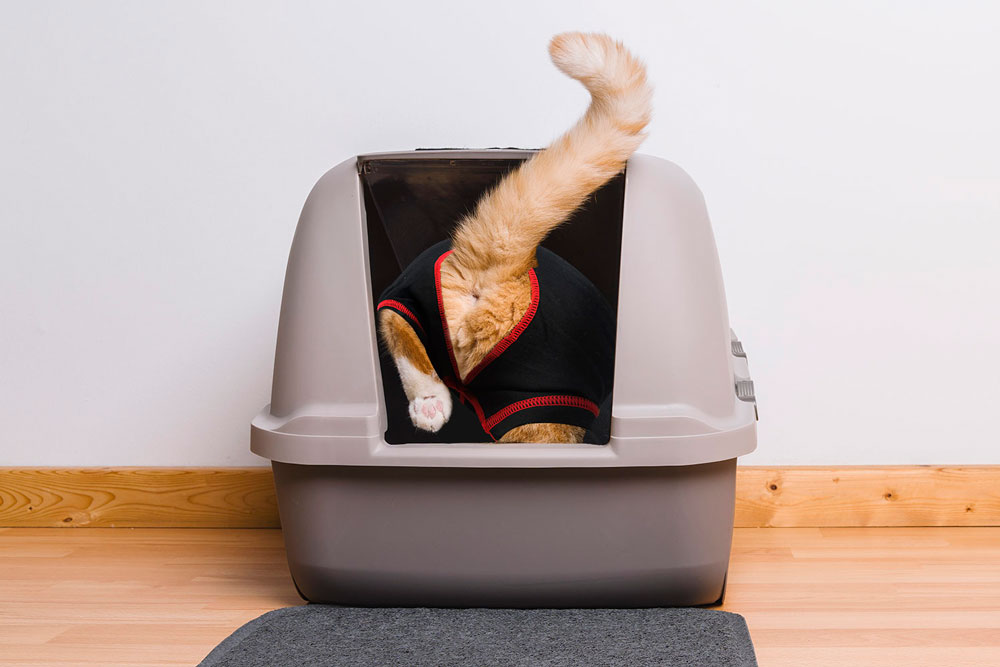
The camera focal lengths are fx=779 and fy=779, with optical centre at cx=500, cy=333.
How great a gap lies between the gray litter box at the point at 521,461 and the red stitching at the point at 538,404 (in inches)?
2.6

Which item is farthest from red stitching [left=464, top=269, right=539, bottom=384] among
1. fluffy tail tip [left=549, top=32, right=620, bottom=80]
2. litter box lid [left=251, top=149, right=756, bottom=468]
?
fluffy tail tip [left=549, top=32, right=620, bottom=80]

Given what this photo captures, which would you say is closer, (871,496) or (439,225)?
(439,225)

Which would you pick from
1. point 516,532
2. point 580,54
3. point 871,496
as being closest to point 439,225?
point 580,54

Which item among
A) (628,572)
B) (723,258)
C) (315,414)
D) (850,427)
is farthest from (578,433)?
(850,427)

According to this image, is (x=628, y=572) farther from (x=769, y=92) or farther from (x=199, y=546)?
(x=769, y=92)

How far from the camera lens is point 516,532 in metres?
0.95

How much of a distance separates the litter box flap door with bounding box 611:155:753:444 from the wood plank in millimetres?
486

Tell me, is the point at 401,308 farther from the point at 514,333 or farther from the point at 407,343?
the point at 514,333

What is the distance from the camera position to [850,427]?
55.4 inches

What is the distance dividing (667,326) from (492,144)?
2.00ft

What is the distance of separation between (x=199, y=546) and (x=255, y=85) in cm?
81

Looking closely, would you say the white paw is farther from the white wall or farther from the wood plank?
the wood plank

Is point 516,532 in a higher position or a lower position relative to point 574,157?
lower

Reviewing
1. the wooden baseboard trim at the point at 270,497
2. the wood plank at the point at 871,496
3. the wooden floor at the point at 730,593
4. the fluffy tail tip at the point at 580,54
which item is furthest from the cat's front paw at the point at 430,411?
the wood plank at the point at 871,496
